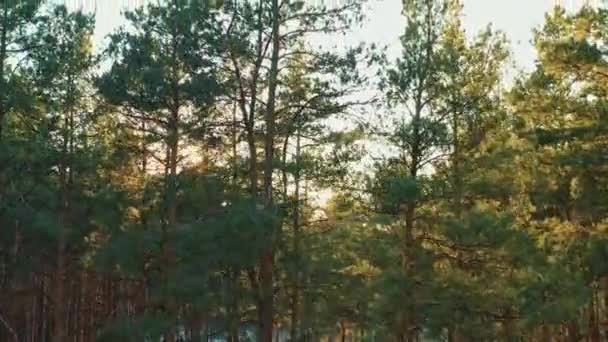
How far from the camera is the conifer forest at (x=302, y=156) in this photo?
41.7ft

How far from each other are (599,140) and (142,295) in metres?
11.0

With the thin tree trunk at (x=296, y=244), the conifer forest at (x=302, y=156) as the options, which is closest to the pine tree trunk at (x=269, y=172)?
the conifer forest at (x=302, y=156)

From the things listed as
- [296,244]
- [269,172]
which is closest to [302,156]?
[269,172]

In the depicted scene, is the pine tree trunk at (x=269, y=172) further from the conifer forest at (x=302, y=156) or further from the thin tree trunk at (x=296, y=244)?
the thin tree trunk at (x=296, y=244)

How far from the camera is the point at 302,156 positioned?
1536 centimetres

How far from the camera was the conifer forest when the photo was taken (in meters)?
12.7

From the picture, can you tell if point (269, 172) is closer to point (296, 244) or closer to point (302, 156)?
point (302, 156)

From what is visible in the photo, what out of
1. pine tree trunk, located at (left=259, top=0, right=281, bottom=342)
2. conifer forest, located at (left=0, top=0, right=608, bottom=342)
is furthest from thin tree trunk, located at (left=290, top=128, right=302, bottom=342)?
pine tree trunk, located at (left=259, top=0, right=281, bottom=342)

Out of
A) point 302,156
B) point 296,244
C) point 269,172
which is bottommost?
point 296,244

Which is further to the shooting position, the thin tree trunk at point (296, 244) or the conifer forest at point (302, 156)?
the thin tree trunk at point (296, 244)

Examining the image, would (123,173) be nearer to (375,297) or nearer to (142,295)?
(142,295)

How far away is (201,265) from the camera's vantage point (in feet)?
39.8

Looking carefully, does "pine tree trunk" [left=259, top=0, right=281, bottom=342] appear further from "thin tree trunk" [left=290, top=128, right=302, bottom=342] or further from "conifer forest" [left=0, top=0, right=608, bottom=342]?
"thin tree trunk" [left=290, top=128, right=302, bottom=342]

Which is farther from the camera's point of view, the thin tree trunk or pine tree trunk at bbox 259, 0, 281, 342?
the thin tree trunk
